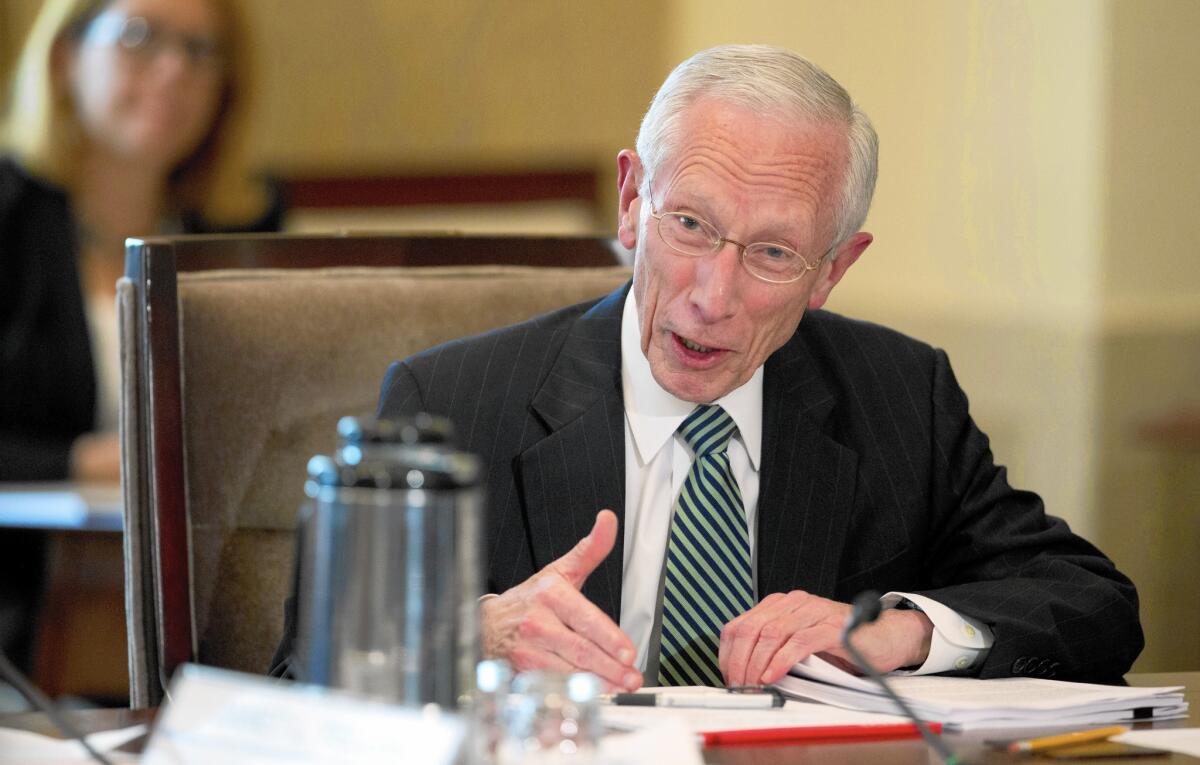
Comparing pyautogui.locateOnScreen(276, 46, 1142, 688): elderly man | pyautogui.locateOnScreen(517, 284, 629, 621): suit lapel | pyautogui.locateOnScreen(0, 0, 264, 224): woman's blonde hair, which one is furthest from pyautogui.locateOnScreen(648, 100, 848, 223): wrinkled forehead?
pyautogui.locateOnScreen(0, 0, 264, 224): woman's blonde hair

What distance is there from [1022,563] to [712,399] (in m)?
0.39

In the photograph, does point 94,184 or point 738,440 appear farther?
point 94,184

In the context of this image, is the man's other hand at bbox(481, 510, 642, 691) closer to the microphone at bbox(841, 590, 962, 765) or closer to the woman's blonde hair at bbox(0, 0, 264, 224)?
the microphone at bbox(841, 590, 962, 765)

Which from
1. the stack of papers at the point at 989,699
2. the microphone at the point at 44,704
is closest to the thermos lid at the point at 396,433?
the microphone at the point at 44,704

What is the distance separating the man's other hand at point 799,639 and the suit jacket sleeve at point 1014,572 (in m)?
0.08

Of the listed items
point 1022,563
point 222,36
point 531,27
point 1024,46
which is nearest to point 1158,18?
point 1024,46

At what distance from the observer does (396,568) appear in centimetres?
78

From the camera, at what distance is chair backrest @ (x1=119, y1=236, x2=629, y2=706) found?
155 centimetres

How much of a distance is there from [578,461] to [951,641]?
441 mm

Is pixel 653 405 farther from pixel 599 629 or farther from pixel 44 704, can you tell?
pixel 44 704

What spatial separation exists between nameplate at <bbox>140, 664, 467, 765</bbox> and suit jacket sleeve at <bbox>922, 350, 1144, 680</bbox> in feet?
2.58

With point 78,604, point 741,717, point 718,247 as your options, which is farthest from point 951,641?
point 78,604

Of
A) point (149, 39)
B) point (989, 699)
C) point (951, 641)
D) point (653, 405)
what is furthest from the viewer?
point (149, 39)

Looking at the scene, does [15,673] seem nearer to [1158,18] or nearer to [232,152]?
[232,152]
